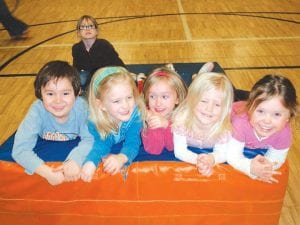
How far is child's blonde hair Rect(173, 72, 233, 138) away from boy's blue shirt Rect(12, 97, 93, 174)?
0.49 meters

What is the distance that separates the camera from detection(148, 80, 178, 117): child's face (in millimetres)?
1770

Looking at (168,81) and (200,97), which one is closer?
(200,97)

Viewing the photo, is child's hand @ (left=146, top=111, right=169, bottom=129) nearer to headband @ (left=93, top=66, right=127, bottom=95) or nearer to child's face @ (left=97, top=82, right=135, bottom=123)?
child's face @ (left=97, top=82, right=135, bottom=123)

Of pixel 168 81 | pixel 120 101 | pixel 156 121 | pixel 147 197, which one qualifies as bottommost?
pixel 147 197

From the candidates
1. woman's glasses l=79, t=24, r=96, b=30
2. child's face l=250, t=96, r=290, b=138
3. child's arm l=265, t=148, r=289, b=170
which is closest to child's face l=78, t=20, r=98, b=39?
woman's glasses l=79, t=24, r=96, b=30

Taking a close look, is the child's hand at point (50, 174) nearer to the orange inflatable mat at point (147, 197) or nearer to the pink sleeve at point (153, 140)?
the orange inflatable mat at point (147, 197)

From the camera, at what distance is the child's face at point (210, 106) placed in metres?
1.57

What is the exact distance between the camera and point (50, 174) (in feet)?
5.14

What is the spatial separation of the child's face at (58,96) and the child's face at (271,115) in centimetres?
90

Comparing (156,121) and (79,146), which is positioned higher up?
(156,121)

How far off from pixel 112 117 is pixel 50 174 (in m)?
0.41

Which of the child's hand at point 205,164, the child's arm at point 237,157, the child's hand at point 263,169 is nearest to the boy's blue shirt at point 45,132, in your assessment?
the child's hand at point 205,164

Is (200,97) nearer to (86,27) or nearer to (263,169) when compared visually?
(263,169)

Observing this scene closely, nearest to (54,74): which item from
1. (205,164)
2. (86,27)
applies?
(205,164)
